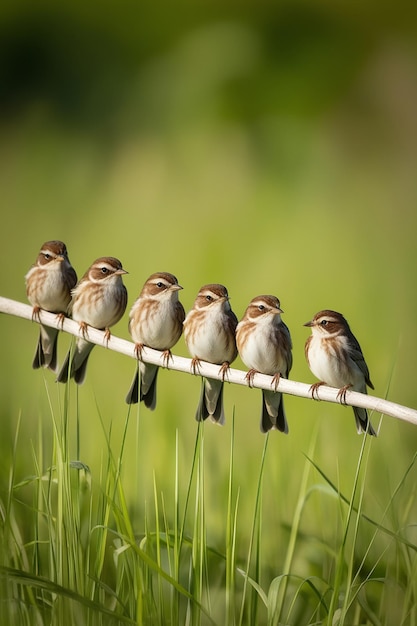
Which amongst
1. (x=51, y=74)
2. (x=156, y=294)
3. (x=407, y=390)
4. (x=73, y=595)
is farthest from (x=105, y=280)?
(x=51, y=74)

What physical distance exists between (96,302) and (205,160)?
31.8 inches

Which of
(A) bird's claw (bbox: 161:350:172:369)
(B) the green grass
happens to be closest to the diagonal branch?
(A) bird's claw (bbox: 161:350:172:369)

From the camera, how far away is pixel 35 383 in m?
2.14

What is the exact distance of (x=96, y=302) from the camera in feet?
5.70

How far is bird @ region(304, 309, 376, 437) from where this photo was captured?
1593 mm

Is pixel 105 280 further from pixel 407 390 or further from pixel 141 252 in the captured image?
pixel 407 390

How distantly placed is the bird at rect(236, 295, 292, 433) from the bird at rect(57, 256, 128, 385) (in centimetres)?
28

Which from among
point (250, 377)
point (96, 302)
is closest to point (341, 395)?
point (250, 377)

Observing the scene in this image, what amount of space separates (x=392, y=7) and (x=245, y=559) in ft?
4.91

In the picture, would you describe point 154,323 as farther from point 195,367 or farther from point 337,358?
point 337,358

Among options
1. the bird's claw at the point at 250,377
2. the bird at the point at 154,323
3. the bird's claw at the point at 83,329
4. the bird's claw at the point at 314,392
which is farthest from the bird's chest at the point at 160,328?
the bird's claw at the point at 314,392

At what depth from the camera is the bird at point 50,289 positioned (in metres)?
1.80

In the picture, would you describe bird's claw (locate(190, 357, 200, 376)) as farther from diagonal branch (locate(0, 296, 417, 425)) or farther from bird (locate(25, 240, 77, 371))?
bird (locate(25, 240, 77, 371))

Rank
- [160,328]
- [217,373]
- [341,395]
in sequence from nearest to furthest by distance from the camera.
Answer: [341,395]
[217,373]
[160,328]
